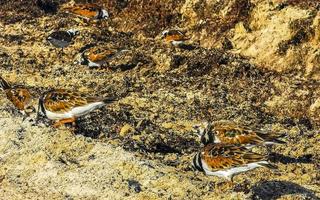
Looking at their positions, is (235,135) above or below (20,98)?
above

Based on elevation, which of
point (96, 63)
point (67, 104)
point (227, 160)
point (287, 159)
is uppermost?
point (227, 160)

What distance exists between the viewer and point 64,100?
43.7 feet

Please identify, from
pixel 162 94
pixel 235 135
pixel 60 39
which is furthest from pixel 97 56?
pixel 235 135

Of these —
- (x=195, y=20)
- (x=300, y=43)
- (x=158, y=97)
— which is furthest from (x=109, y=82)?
(x=300, y=43)

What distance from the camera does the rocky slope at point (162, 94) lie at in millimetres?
11930

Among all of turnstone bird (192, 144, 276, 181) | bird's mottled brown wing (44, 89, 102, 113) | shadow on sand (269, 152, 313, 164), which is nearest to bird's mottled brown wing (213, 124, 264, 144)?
turnstone bird (192, 144, 276, 181)

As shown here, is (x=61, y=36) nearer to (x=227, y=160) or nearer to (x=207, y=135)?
(x=207, y=135)

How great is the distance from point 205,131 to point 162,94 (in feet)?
11.6

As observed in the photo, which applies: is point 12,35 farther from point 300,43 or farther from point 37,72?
point 300,43

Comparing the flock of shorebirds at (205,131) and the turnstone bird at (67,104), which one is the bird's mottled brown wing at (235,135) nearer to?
the flock of shorebirds at (205,131)

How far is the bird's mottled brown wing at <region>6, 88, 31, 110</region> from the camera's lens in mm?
14289

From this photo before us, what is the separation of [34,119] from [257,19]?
7753mm

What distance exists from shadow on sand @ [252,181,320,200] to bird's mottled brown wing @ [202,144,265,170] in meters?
0.97

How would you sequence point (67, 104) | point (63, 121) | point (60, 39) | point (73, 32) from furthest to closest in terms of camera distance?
point (73, 32), point (60, 39), point (63, 121), point (67, 104)
